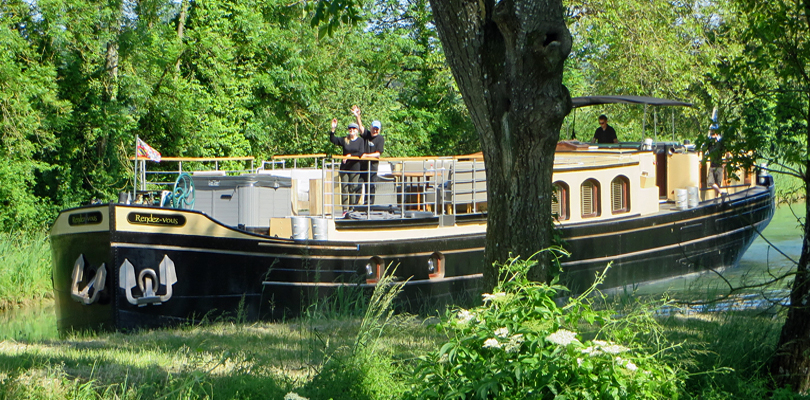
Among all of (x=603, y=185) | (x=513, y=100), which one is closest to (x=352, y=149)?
(x=603, y=185)

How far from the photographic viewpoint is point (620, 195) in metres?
14.6

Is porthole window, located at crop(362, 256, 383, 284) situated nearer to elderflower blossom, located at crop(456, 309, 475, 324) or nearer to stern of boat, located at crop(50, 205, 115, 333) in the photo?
stern of boat, located at crop(50, 205, 115, 333)

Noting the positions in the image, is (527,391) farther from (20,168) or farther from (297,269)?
(20,168)

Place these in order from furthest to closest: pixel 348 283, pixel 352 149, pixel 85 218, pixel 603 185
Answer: pixel 603 185, pixel 352 149, pixel 348 283, pixel 85 218

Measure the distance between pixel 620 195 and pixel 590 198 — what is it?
84cm

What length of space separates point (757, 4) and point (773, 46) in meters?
0.50

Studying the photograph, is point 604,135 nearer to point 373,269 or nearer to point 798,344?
point 373,269

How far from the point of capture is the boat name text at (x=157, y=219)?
382 inches

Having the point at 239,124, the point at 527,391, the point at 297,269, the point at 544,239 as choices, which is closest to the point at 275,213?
the point at 297,269

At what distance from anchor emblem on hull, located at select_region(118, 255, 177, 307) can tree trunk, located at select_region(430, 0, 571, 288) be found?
5316mm

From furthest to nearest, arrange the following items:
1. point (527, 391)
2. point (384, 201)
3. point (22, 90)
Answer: point (22, 90) → point (384, 201) → point (527, 391)

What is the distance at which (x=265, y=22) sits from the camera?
24.4m

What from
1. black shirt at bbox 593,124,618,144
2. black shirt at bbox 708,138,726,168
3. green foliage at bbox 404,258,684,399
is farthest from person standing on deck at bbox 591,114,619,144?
green foliage at bbox 404,258,684,399

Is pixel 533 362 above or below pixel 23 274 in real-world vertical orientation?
above
